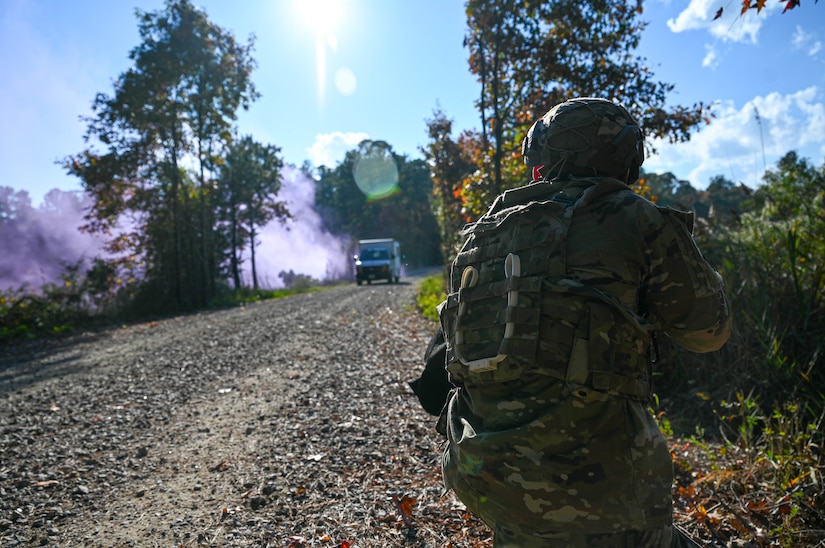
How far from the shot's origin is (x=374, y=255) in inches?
1158

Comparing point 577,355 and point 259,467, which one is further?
point 259,467

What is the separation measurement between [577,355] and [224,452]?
3.67m

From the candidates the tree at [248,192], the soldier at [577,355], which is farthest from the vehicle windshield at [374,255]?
the soldier at [577,355]

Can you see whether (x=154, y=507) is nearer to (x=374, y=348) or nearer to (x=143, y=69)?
(x=374, y=348)

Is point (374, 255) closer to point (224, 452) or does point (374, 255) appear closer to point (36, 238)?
point (36, 238)

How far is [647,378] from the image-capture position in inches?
65.6

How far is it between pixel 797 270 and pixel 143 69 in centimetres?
1907

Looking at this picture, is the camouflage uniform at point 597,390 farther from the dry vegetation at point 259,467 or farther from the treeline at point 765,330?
the treeline at point 765,330

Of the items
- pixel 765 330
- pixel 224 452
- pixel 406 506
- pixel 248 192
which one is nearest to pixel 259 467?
pixel 224 452

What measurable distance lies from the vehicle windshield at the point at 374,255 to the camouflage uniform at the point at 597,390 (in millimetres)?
27718

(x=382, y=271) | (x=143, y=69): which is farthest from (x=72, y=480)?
(x=382, y=271)

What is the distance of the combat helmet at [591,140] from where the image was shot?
176cm

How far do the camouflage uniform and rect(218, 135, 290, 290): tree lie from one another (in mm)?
27916

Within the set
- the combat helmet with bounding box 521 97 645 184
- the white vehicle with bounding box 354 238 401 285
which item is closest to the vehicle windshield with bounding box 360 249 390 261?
the white vehicle with bounding box 354 238 401 285
